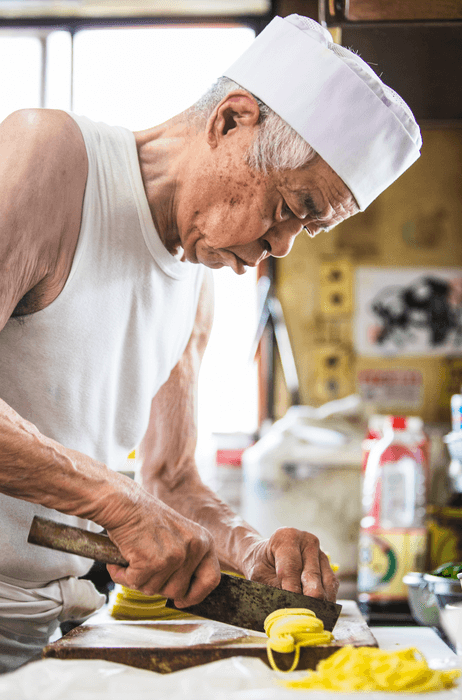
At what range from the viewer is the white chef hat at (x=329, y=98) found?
101 centimetres

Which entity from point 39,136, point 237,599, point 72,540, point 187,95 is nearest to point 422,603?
point 237,599

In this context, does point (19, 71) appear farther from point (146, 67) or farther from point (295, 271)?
point (295, 271)

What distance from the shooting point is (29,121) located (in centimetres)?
93

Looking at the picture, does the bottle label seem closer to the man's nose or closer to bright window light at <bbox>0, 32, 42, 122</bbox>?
the man's nose

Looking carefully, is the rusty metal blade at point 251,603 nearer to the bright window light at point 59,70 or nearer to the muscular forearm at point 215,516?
the muscular forearm at point 215,516

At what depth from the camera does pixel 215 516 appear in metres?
1.27

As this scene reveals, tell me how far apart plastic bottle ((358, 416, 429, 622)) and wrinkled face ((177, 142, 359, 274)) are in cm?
153

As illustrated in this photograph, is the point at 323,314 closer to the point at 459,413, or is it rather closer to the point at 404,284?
the point at 404,284

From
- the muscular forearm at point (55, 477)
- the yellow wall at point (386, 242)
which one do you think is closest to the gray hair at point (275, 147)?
the muscular forearm at point (55, 477)

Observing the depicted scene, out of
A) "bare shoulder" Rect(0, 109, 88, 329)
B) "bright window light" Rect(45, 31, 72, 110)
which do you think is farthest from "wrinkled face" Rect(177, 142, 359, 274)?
"bright window light" Rect(45, 31, 72, 110)

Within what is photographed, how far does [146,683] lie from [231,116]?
83 centimetres

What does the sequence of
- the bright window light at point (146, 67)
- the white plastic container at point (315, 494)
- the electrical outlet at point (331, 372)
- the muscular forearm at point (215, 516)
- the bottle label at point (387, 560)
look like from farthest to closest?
1. the bright window light at point (146, 67)
2. the electrical outlet at point (331, 372)
3. the bottle label at point (387, 560)
4. the white plastic container at point (315, 494)
5. the muscular forearm at point (215, 516)

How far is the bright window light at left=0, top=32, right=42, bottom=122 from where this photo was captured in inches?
128

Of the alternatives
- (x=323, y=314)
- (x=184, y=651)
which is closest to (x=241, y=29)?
(x=323, y=314)
